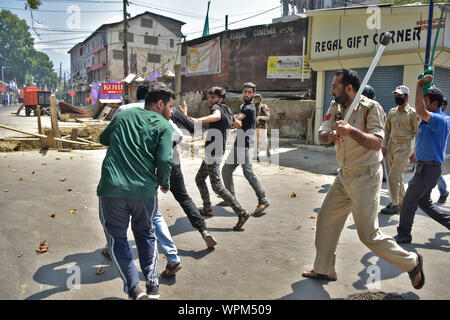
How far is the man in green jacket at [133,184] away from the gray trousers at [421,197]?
324cm

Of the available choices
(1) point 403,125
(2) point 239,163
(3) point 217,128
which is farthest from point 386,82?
(3) point 217,128

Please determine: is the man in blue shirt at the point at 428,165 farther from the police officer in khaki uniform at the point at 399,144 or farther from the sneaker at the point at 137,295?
the sneaker at the point at 137,295

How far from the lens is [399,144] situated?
6133 millimetres

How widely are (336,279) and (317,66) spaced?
38.1 feet

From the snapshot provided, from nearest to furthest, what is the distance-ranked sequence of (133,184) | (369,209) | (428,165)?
(133,184) < (369,209) < (428,165)

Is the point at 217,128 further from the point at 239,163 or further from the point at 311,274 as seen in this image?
the point at 311,274

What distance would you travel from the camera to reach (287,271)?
12.8ft

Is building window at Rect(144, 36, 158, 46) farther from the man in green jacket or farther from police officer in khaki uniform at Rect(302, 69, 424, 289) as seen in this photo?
the man in green jacket

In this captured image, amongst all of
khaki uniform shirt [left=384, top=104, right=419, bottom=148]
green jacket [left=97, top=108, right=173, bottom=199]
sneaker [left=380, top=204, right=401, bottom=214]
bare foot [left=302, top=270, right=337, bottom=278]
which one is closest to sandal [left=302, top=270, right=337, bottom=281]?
bare foot [left=302, top=270, right=337, bottom=278]

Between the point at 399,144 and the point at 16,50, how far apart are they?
352 feet

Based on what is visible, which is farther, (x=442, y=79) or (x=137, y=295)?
(x=442, y=79)

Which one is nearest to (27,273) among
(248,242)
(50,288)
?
(50,288)

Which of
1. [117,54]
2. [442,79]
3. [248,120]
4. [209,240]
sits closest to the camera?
[209,240]

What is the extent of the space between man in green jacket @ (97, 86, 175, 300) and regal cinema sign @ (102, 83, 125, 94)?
3026cm
